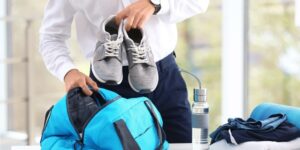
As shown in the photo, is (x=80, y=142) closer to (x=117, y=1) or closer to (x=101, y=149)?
(x=101, y=149)

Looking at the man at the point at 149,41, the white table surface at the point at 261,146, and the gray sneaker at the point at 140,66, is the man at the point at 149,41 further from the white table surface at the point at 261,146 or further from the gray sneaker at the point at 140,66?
the white table surface at the point at 261,146

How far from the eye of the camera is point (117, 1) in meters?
1.60

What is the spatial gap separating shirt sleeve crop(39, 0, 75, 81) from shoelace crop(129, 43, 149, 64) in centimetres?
24

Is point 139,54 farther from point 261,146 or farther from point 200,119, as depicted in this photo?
point 261,146

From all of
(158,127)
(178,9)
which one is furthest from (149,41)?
(158,127)

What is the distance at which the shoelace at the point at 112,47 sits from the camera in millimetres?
1368

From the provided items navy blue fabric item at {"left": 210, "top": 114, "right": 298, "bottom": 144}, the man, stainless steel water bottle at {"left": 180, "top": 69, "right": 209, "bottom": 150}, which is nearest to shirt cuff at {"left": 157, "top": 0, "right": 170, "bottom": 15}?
the man

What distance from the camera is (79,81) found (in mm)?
1387

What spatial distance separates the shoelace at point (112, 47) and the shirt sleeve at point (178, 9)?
0.19 metres

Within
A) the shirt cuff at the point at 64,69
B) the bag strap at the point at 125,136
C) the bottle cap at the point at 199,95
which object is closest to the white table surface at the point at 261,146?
the bottle cap at the point at 199,95

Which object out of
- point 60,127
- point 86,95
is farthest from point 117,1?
point 60,127

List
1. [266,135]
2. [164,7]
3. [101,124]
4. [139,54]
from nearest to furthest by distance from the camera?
[101,124] < [266,135] < [139,54] < [164,7]

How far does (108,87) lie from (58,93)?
2309 millimetres

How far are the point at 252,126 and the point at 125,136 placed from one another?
325mm
